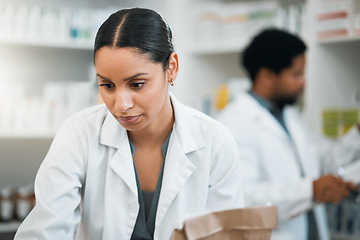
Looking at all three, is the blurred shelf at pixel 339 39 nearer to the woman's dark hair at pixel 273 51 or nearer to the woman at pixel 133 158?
the woman's dark hair at pixel 273 51

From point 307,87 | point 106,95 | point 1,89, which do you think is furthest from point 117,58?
point 1,89

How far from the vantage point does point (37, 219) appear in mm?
1085

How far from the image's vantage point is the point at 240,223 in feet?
3.59

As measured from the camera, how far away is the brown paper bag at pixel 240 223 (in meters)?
1.06

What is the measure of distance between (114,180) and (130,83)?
29 cm

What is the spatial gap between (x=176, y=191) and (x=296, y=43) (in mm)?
1272

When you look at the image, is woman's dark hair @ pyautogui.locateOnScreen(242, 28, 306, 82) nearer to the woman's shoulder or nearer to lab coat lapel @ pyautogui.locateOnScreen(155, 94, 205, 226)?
lab coat lapel @ pyautogui.locateOnScreen(155, 94, 205, 226)

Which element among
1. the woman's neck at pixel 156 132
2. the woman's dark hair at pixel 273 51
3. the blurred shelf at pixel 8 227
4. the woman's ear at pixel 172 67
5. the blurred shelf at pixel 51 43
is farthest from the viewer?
the blurred shelf at pixel 51 43

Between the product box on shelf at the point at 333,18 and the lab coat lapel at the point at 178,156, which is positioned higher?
the product box on shelf at the point at 333,18

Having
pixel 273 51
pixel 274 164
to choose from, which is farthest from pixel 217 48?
pixel 274 164

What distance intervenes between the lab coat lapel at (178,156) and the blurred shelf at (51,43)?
1.90 metres

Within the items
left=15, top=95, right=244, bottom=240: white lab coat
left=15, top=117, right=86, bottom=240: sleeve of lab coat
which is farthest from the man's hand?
left=15, top=117, right=86, bottom=240: sleeve of lab coat

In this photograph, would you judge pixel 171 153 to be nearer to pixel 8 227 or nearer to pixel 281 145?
pixel 281 145

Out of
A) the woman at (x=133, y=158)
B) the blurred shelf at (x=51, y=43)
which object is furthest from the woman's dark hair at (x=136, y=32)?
the blurred shelf at (x=51, y=43)
